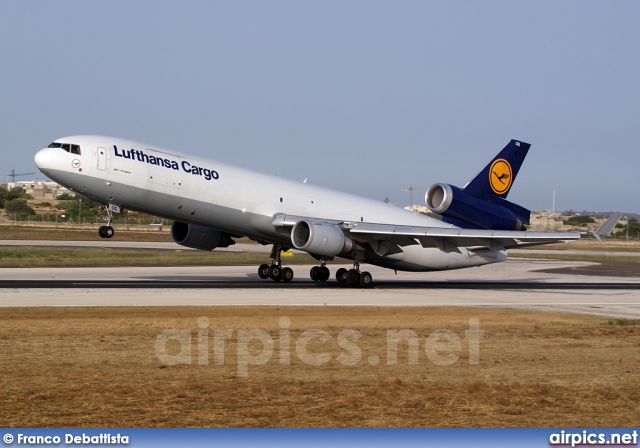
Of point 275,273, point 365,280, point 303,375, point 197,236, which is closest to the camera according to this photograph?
point 303,375

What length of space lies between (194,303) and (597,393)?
14.6 meters

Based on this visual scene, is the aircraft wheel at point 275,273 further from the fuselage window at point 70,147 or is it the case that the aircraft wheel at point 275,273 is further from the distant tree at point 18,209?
the distant tree at point 18,209

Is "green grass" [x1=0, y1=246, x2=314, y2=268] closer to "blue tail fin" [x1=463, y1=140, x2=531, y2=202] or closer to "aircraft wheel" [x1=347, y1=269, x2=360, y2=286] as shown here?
"aircraft wheel" [x1=347, y1=269, x2=360, y2=286]

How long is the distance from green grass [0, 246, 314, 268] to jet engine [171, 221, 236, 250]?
38.7 ft

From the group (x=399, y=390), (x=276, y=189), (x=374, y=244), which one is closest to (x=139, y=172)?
(x=276, y=189)

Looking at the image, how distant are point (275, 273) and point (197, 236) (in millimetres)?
3740

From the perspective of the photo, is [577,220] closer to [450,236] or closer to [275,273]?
[450,236]

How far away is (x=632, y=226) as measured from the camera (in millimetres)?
92250

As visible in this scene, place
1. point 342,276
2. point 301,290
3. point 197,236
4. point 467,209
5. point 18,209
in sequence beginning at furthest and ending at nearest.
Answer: point 18,209 < point 467,209 < point 197,236 < point 342,276 < point 301,290

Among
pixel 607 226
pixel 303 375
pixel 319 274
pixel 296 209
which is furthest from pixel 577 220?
pixel 303 375

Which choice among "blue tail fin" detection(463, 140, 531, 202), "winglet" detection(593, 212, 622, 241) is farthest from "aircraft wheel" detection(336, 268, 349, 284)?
"winglet" detection(593, 212, 622, 241)

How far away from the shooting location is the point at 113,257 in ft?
171

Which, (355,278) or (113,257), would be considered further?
(113,257)

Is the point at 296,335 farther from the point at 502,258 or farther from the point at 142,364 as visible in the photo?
the point at 502,258
